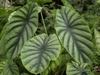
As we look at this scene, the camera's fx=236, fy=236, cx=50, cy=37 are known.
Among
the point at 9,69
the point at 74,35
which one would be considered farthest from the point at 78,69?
the point at 9,69

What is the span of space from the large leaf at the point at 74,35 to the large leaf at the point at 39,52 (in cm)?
7

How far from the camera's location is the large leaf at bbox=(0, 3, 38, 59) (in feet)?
4.94

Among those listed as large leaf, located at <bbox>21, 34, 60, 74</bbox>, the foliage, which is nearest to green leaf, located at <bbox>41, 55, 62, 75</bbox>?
the foliage

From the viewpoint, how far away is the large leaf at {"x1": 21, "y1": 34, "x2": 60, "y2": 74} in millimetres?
1367

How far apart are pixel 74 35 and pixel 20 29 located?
357 millimetres

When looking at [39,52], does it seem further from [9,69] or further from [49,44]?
[9,69]

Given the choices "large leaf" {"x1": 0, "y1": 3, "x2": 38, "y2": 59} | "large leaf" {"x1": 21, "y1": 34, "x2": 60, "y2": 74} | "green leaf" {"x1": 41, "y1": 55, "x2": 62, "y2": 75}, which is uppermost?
"large leaf" {"x1": 0, "y1": 3, "x2": 38, "y2": 59}

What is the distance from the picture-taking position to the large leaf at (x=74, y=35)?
144 cm

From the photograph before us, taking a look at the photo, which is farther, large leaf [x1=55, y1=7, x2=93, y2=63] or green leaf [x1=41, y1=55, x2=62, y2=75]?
green leaf [x1=41, y1=55, x2=62, y2=75]

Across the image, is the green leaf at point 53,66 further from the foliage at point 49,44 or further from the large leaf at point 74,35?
the large leaf at point 74,35

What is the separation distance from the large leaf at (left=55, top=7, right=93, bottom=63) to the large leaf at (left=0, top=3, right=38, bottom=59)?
163 millimetres

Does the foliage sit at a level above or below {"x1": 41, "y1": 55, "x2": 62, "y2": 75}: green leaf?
above

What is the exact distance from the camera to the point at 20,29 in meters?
1.56

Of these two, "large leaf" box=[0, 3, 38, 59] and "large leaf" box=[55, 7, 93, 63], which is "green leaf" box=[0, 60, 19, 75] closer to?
"large leaf" box=[0, 3, 38, 59]
